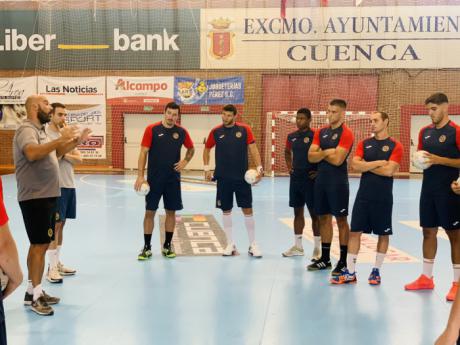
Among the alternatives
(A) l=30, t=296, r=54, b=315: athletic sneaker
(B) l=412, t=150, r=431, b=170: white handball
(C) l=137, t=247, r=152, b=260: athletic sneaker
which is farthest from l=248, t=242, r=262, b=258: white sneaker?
(A) l=30, t=296, r=54, b=315: athletic sneaker

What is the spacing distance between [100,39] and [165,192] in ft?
51.0

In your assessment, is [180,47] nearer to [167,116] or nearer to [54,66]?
[54,66]

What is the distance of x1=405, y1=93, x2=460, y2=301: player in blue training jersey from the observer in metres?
5.80

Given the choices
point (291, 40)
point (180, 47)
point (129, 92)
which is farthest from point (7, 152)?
point (291, 40)

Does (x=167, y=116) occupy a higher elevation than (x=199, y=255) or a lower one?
higher

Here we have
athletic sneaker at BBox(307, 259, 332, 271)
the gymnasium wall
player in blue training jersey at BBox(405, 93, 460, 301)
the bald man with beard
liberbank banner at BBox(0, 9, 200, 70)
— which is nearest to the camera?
the bald man with beard

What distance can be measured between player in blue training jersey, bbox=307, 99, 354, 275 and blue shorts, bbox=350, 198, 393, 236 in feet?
1.22

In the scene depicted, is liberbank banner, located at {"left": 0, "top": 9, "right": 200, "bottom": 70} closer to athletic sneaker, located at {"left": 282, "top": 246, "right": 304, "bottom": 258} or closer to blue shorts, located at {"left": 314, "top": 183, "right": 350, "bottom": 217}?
athletic sneaker, located at {"left": 282, "top": 246, "right": 304, "bottom": 258}

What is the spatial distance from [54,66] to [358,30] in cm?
1260

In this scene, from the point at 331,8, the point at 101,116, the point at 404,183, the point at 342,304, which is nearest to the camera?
the point at 342,304

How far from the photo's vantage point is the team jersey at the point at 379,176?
616 cm

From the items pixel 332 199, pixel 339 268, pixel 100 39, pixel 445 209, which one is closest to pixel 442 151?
pixel 445 209

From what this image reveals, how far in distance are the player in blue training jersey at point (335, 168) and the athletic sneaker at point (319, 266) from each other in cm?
53

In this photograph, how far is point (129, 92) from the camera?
866 inches
